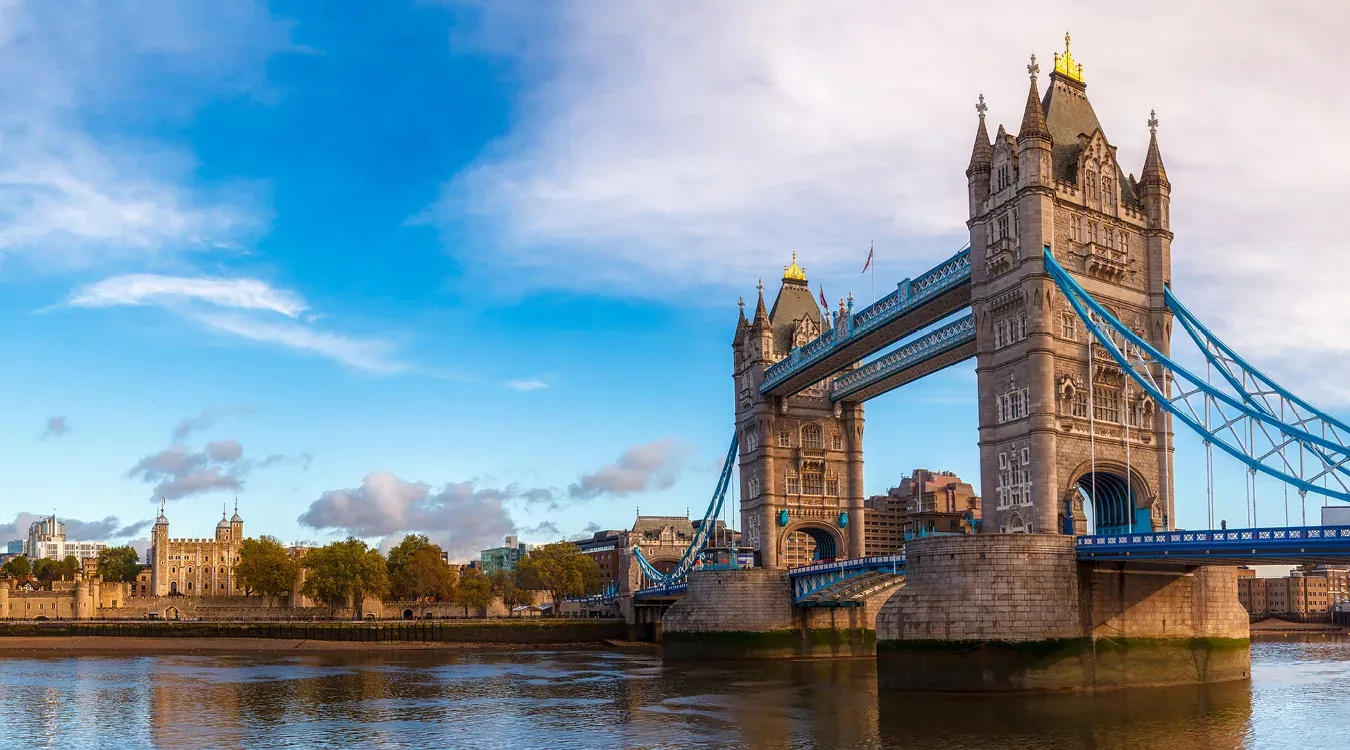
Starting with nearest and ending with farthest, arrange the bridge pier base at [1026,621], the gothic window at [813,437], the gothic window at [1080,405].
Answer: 1. the bridge pier base at [1026,621]
2. the gothic window at [1080,405]
3. the gothic window at [813,437]

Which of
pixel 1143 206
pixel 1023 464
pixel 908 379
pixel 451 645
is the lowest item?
pixel 451 645

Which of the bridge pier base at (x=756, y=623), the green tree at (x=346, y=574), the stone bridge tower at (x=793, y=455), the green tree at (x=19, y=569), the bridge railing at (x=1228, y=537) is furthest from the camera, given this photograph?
the green tree at (x=19, y=569)

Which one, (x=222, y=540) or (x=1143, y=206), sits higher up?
(x=1143, y=206)

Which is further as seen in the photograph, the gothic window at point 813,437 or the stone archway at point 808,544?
the gothic window at point 813,437

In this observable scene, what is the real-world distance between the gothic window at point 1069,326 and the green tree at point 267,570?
8762cm

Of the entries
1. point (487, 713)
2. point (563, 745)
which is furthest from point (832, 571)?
point (563, 745)

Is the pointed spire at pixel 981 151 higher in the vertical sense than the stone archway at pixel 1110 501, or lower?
higher

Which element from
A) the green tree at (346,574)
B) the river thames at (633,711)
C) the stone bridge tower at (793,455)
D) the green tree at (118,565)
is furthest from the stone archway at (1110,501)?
the green tree at (118,565)

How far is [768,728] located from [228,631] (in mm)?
67770

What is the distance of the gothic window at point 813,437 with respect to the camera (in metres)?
81.1

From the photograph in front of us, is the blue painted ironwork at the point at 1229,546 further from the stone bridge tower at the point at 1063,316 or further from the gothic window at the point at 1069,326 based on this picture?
the gothic window at the point at 1069,326

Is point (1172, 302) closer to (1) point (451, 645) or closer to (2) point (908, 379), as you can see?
(2) point (908, 379)

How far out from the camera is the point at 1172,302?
53906mm

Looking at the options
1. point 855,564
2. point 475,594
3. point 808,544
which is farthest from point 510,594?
point 855,564
